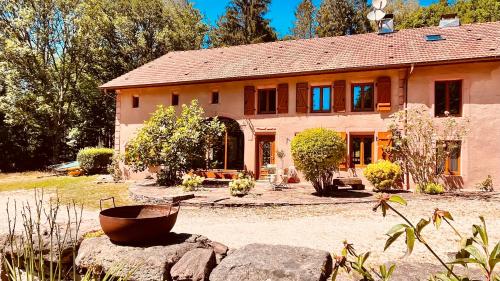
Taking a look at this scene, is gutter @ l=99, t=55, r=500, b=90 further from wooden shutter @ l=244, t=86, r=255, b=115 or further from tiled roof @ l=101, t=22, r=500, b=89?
wooden shutter @ l=244, t=86, r=255, b=115

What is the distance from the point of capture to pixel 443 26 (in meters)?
17.9

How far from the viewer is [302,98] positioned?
16.0 meters

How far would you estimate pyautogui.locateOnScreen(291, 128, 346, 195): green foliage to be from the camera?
38.4 ft

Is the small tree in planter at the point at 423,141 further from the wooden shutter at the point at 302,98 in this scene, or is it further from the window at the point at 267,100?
the window at the point at 267,100

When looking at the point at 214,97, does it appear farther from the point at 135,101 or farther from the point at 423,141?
the point at 423,141

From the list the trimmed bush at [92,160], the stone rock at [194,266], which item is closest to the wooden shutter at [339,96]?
the stone rock at [194,266]

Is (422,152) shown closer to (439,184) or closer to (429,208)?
(439,184)

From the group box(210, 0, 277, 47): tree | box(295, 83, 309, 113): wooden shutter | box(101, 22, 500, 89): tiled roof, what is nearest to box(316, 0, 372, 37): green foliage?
box(210, 0, 277, 47): tree

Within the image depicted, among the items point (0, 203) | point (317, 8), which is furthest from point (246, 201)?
point (317, 8)

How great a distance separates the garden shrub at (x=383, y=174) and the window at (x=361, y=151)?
→ 5.31ft

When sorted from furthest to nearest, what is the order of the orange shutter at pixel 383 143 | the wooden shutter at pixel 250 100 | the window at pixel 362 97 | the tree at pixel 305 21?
the tree at pixel 305 21 < the wooden shutter at pixel 250 100 < the window at pixel 362 97 < the orange shutter at pixel 383 143

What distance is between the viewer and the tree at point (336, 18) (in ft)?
118

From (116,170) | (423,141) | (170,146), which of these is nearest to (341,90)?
(423,141)

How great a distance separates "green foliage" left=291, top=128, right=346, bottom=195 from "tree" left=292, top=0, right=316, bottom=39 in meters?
28.8
